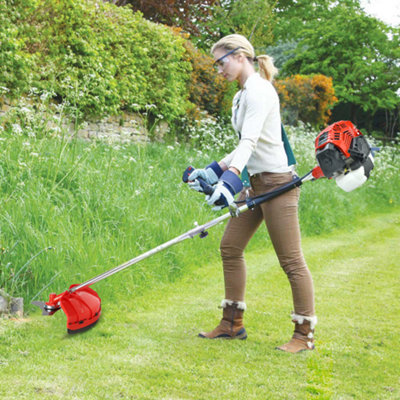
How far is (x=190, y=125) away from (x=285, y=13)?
776 inches

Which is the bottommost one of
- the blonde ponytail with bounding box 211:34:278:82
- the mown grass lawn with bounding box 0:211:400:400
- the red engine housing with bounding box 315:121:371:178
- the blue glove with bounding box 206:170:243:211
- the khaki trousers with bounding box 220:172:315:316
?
the mown grass lawn with bounding box 0:211:400:400

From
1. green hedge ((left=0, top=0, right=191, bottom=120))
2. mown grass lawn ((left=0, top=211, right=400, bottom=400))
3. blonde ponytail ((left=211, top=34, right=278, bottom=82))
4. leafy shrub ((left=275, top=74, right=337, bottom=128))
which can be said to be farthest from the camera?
leafy shrub ((left=275, top=74, right=337, bottom=128))

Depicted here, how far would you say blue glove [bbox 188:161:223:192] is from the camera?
318 cm

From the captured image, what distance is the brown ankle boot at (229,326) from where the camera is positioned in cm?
375

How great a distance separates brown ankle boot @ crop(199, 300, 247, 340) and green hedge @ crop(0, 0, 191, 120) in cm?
329

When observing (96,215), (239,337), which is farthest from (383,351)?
(96,215)

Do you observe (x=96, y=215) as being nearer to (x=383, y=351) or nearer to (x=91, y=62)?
(x=383, y=351)

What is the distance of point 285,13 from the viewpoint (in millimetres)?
28031

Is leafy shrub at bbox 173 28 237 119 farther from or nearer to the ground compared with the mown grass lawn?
farther from the ground

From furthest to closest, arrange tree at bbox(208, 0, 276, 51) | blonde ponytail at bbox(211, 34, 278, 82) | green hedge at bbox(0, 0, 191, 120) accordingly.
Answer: tree at bbox(208, 0, 276, 51), green hedge at bbox(0, 0, 191, 120), blonde ponytail at bbox(211, 34, 278, 82)

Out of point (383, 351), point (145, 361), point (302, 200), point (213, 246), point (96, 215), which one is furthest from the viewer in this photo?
point (302, 200)

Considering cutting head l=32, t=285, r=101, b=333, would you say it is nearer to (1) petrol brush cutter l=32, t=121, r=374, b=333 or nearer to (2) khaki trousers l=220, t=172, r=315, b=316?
(1) petrol brush cutter l=32, t=121, r=374, b=333

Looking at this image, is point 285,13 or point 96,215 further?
point 285,13

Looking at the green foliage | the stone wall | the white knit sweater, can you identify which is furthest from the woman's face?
the green foliage
